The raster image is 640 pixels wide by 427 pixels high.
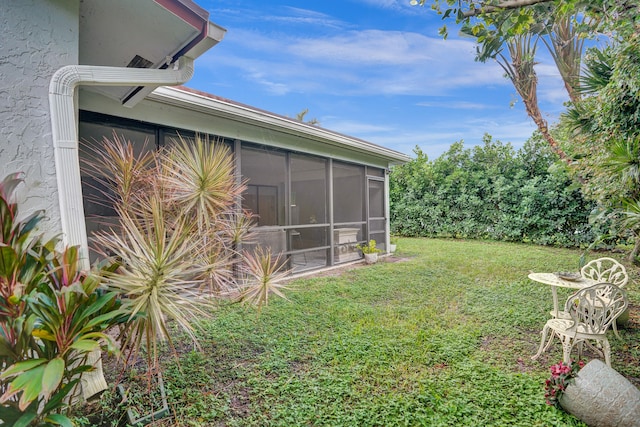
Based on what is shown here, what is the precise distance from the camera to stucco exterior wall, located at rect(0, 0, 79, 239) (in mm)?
2080

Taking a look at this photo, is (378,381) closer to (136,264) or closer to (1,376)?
(136,264)

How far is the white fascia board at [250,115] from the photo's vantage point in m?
4.47

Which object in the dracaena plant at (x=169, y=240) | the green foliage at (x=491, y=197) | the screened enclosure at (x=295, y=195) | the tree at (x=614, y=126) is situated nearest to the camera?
the dracaena plant at (x=169, y=240)

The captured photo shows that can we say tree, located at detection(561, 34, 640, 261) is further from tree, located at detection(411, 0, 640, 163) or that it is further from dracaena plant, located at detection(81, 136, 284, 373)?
dracaena plant, located at detection(81, 136, 284, 373)

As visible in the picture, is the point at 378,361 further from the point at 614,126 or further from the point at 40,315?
the point at 614,126

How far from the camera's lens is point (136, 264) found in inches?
76.8

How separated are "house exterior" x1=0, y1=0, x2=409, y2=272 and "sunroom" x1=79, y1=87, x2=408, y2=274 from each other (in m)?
0.02

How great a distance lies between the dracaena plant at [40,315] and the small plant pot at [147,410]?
0.84 m

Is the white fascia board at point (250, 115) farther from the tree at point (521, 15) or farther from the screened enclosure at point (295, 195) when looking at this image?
the tree at point (521, 15)

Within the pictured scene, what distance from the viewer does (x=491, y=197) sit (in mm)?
12453

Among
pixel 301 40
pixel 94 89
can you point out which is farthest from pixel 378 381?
pixel 301 40

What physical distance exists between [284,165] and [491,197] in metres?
9.81

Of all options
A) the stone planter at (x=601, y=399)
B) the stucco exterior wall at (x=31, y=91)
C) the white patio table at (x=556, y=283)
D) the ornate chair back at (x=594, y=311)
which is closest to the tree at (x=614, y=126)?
the white patio table at (x=556, y=283)

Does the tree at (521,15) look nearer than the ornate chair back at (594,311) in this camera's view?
No
